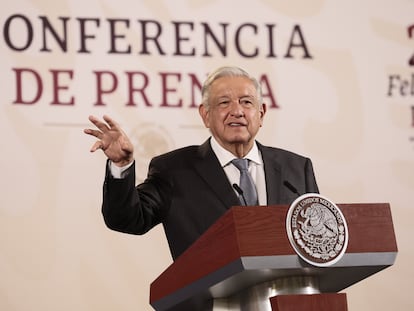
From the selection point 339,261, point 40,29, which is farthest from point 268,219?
point 40,29

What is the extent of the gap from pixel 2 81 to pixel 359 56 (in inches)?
64.1

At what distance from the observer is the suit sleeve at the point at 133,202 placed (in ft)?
7.70

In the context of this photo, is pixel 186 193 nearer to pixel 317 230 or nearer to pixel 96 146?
pixel 96 146

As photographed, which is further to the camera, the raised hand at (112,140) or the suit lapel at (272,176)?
the suit lapel at (272,176)

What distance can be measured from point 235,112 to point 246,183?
0.23m

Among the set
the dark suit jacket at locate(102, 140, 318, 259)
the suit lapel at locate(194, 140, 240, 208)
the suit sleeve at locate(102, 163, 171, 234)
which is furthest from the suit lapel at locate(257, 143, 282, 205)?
the suit sleeve at locate(102, 163, 171, 234)

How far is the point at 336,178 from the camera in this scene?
4.03 meters

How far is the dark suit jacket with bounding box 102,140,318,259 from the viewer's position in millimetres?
2412

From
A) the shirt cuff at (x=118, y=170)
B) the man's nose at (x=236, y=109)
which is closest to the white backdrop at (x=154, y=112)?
the man's nose at (x=236, y=109)

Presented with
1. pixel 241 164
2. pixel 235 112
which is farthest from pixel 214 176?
pixel 235 112

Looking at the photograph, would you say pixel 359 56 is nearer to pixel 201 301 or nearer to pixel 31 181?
pixel 31 181

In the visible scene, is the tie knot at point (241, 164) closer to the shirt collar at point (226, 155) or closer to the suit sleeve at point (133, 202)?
the shirt collar at point (226, 155)

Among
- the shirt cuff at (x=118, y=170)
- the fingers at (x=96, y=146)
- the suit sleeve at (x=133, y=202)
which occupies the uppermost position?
the fingers at (x=96, y=146)

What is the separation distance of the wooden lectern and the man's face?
72 centimetres
